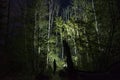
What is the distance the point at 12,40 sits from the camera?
25172 mm

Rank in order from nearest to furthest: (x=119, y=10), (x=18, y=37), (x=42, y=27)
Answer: (x=119, y=10)
(x=42, y=27)
(x=18, y=37)

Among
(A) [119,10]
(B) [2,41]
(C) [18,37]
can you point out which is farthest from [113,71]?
(B) [2,41]

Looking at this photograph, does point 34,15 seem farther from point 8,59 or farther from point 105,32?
point 105,32

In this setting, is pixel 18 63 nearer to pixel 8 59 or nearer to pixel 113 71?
A: pixel 8 59

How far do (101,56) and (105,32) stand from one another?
2095 mm

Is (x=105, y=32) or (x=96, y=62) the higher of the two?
(x=105, y=32)

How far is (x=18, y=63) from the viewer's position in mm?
20688

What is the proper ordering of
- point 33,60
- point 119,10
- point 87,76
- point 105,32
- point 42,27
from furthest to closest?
point 42,27 < point 33,60 < point 105,32 < point 119,10 < point 87,76

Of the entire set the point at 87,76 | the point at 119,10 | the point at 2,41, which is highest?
the point at 119,10

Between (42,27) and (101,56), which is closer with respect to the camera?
(101,56)

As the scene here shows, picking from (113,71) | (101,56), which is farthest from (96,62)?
(113,71)

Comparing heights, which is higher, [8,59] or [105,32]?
[105,32]

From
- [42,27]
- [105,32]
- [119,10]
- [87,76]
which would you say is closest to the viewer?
[87,76]

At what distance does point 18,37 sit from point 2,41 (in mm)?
2010
